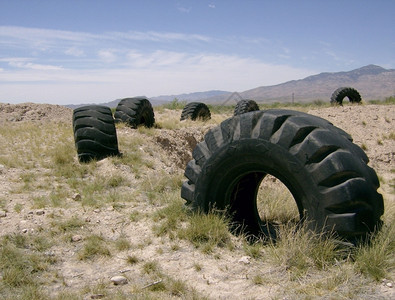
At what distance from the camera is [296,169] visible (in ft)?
12.2

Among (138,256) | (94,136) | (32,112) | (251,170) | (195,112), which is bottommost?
(138,256)

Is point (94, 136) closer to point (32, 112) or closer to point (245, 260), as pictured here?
point (245, 260)

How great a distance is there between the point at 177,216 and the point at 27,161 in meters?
5.18

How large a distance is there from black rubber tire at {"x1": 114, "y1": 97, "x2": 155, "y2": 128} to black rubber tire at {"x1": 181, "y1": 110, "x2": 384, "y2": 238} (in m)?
8.26

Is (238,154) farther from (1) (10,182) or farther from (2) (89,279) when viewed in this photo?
(1) (10,182)

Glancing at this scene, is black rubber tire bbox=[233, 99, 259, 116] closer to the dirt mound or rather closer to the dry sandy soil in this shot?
the dirt mound

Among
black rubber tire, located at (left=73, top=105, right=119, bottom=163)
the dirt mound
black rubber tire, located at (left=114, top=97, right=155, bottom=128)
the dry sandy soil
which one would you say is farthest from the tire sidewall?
the dirt mound

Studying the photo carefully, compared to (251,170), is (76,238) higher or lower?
lower

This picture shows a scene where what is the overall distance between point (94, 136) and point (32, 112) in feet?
38.2

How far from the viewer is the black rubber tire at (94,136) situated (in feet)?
28.8

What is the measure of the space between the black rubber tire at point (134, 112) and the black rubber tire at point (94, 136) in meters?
3.03

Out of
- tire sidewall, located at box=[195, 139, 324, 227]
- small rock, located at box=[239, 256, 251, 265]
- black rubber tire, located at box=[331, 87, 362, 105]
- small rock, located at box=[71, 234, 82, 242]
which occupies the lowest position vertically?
small rock, located at box=[239, 256, 251, 265]

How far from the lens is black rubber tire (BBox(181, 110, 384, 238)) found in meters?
3.49

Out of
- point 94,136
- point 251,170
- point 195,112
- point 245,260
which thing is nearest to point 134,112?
point 94,136
